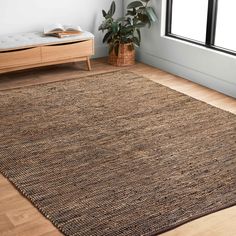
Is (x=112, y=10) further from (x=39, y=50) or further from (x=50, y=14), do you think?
(x=39, y=50)

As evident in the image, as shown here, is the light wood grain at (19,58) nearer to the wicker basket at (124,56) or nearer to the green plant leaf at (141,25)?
the wicker basket at (124,56)

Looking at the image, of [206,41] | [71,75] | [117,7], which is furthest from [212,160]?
[117,7]

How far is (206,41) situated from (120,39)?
1.03m

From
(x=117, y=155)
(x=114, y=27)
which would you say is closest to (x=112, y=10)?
(x=114, y=27)

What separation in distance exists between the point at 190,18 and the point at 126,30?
72 cm

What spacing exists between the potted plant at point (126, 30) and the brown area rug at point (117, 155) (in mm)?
799

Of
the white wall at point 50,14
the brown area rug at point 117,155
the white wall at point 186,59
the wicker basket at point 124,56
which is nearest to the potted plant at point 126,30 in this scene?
the wicker basket at point 124,56

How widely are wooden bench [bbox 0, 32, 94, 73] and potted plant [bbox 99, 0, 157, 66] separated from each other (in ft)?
1.00

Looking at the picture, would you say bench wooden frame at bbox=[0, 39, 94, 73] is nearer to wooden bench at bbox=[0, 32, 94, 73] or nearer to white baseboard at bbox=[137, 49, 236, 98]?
wooden bench at bbox=[0, 32, 94, 73]

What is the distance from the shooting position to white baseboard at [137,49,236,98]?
14.8 feet

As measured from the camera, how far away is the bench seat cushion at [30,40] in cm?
468

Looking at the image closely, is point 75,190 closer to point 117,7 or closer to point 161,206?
point 161,206

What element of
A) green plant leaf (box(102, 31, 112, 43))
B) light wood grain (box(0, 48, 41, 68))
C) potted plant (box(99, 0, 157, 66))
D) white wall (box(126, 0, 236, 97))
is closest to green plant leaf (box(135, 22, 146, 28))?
potted plant (box(99, 0, 157, 66))

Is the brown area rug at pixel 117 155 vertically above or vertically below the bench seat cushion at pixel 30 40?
below
